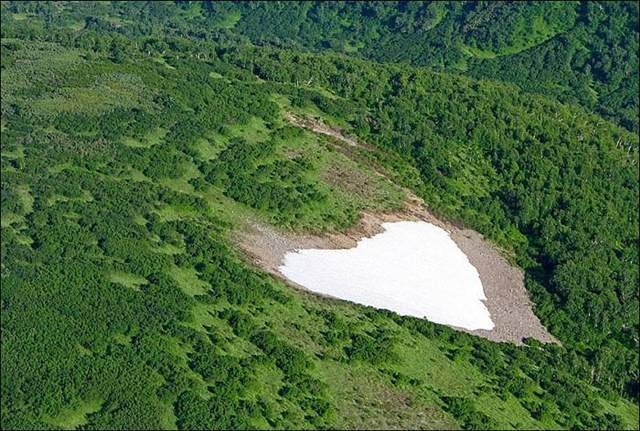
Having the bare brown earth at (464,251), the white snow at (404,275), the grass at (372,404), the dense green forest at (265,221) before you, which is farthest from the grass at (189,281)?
the grass at (372,404)

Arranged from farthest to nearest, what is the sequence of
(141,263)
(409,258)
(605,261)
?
(605,261), (409,258), (141,263)

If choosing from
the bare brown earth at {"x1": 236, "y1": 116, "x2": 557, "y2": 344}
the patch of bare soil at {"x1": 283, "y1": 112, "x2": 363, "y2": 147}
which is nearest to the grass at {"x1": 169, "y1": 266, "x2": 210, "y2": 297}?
the bare brown earth at {"x1": 236, "y1": 116, "x2": 557, "y2": 344}

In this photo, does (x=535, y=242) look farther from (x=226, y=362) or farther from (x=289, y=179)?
(x=226, y=362)

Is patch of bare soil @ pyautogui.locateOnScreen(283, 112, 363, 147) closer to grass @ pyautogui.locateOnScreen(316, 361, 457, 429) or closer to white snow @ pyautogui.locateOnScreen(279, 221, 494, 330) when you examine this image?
white snow @ pyautogui.locateOnScreen(279, 221, 494, 330)

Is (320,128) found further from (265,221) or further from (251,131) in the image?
(265,221)

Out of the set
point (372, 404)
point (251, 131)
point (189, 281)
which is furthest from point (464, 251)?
point (372, 404)

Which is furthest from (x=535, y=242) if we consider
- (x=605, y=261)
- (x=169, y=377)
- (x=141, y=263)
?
(x=169, y=377)
